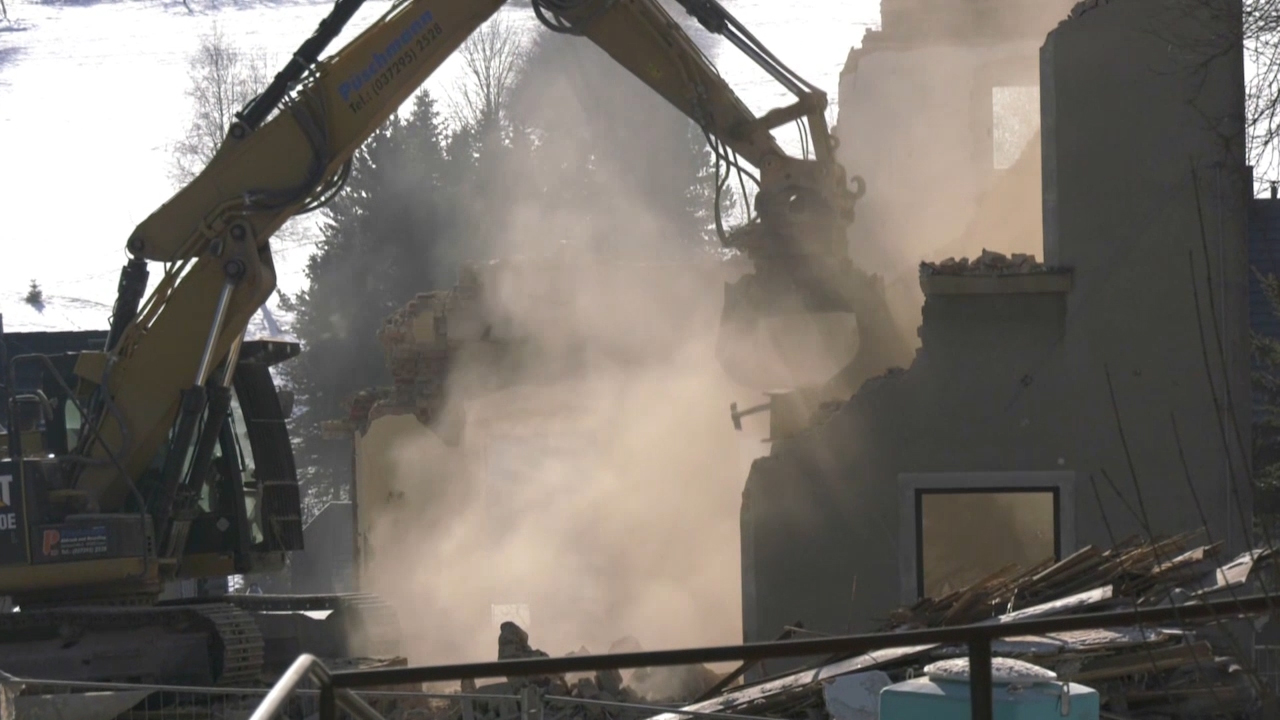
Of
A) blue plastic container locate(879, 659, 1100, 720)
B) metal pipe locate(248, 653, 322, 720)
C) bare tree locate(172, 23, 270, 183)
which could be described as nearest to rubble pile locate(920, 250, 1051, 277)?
blue plastic container locate(879, 659, 1100, 720)

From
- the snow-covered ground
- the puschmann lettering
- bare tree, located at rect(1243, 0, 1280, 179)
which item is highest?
the snow-covered ground

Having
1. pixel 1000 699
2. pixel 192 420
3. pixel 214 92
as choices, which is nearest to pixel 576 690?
pixel 192 420

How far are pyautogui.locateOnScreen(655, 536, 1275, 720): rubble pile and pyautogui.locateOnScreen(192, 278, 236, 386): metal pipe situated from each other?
16.2 feet

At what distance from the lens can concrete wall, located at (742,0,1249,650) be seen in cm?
1409

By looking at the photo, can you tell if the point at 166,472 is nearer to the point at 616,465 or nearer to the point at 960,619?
the point at 960,619

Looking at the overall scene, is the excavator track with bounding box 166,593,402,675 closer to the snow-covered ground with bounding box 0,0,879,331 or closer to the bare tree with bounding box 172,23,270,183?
the bare tree with bounding box 172,23,270,183

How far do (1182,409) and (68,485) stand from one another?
883 centimetres

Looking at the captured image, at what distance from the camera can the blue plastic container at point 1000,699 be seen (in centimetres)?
671

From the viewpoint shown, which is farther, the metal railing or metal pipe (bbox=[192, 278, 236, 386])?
metal pipe (bbox=[192, 278, 236, 386])

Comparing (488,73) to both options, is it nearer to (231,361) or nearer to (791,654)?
(231,361)

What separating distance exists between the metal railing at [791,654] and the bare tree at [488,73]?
4831 cm

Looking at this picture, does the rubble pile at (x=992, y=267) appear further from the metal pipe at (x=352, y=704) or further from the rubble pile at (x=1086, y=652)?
the metal pipe at (x=352, y=704)

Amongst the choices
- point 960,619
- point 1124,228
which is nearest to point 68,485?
point 960,619

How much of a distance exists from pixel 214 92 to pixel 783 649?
55973 mm
